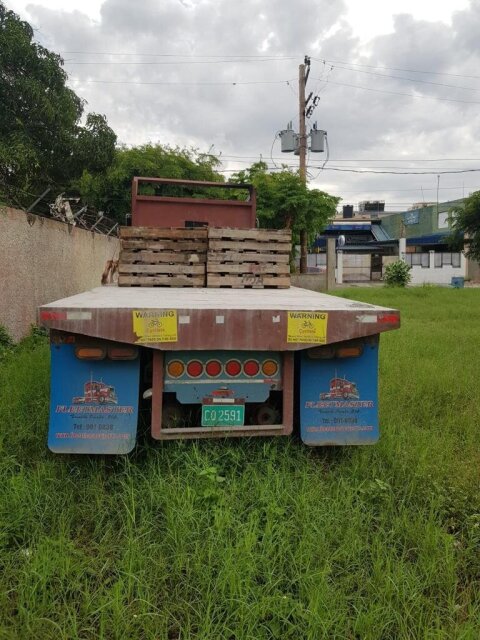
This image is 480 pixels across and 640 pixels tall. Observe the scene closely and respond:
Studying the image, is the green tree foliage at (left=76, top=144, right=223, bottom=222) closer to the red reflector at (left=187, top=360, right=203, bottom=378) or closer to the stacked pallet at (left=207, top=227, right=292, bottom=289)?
the stacked pallet at (left=207, top=227, right=292, bottom=289)

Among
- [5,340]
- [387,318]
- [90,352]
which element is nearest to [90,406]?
[90,352]

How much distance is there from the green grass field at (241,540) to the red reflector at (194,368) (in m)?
0.45

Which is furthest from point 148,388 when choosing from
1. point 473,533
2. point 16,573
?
point 473,533

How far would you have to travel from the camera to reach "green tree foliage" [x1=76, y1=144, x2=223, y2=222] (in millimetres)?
15938

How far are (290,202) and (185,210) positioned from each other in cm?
1179

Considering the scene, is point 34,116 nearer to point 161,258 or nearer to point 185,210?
point 185,210

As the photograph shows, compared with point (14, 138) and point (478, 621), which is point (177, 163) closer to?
point (14, 138)

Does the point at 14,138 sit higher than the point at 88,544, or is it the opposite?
the point at 14,138

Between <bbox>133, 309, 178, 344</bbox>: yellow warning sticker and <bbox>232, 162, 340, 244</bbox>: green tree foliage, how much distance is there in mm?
14428

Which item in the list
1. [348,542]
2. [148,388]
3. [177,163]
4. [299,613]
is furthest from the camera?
[177,163]

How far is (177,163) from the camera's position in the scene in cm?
1870

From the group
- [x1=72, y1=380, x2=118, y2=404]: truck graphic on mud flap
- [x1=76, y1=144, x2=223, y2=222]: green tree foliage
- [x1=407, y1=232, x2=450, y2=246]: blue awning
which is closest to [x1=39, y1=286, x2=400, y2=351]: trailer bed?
[x1=72, y1=380, x2=118, y2=404]: truck graphic on mud flap

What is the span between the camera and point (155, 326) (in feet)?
8.11

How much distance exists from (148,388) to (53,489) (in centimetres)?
75
